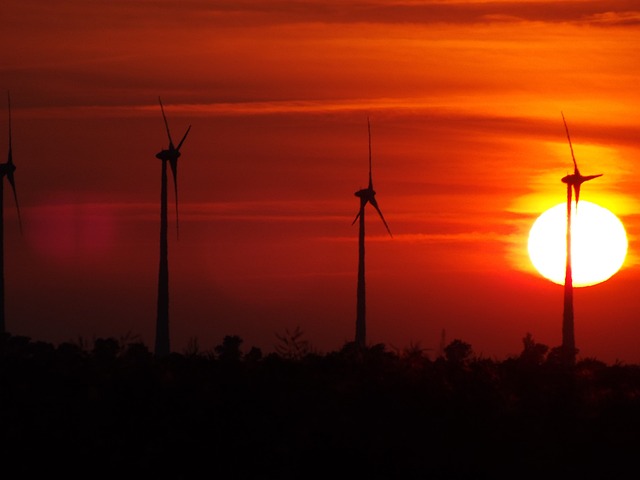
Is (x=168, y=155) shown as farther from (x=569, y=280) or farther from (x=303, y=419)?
(x=303, y=419)

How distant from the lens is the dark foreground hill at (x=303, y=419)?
5456cm

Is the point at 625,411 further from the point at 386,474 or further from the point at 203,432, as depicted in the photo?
the point at 203,432

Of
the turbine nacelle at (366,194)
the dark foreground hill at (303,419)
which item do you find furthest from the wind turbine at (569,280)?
the dark foreground hill at (303,419)

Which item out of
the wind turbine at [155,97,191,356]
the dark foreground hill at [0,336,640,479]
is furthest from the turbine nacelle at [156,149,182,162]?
the dark foreground hill at [0,336,640,479]

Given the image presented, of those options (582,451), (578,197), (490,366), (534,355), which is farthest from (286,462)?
(578,197)

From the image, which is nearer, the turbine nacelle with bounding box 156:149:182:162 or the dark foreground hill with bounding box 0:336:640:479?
the dark foreground hill with bounding box 0:336:640:479

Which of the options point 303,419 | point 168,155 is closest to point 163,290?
point 168,155

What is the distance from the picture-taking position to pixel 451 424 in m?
60.6

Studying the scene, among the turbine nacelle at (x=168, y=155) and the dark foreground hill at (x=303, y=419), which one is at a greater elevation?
the turbine nacelle at (x=168, y=155)

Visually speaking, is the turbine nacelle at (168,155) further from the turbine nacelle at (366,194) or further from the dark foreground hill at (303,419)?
the dark foreground hill at (303,419)

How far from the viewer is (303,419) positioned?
190 ft

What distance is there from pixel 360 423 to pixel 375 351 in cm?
1298

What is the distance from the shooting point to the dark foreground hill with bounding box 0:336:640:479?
5456cm

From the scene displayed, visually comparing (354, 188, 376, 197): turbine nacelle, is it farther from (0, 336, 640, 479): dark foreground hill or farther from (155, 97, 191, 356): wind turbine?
(0, 336, 640, 479): dark foreground hill
